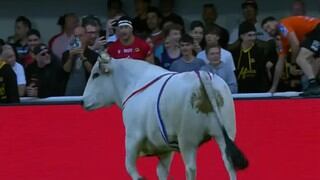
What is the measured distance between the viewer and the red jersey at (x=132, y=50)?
11.7 meters

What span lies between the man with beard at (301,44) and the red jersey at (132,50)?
4.59 feet

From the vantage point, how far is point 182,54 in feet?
39.4

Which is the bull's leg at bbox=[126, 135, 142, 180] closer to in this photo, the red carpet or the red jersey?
the red carpet

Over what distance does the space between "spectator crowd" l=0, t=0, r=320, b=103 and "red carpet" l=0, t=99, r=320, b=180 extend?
340mm

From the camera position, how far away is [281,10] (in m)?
14.2

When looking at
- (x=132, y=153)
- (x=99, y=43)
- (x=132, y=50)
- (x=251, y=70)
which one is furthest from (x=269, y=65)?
(x=132, y=153)

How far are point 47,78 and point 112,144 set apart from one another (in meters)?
1.39

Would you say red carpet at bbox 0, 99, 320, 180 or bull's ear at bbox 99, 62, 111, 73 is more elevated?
bull's ear at bbox 99, 62, 111, 73

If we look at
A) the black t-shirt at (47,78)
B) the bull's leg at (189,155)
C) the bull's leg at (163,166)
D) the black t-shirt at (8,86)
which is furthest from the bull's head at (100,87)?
the black t-shirt at (47,78)

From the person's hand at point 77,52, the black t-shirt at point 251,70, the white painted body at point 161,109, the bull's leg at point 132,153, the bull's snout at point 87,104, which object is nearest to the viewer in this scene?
the white painted body at point 161,109

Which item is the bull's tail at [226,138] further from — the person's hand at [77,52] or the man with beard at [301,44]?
the person's hand at [77,52]

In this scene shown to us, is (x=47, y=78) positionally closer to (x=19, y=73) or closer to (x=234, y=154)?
(x=19, y=73)

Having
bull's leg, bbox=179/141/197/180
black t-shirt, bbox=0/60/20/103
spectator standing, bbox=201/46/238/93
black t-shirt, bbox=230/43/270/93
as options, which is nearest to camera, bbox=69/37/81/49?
black t-shirt, bbox=0/60/20/103

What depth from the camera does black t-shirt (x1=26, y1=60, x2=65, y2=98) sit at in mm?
12211
